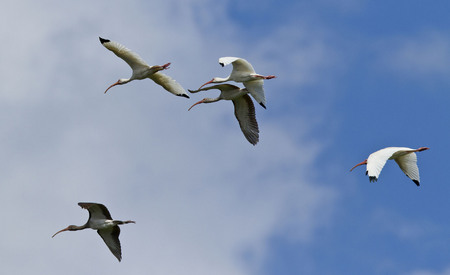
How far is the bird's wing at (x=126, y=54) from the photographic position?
104 ft

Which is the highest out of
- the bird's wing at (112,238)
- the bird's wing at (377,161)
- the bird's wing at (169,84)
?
the bird's wing at (169,84)

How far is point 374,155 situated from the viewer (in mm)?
30297

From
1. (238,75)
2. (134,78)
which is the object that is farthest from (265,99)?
(134,78)

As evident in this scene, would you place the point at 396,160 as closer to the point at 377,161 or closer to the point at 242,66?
the point at 377,161

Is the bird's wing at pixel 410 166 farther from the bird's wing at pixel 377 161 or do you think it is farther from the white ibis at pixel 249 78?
the white ibis at pixel 249 78

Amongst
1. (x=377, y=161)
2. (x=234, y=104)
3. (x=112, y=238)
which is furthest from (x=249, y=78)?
(x=112, y=238)

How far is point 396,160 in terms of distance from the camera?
3244 cm

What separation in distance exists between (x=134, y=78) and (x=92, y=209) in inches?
170

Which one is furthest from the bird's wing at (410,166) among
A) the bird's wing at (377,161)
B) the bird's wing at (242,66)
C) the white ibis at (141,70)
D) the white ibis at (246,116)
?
the white ibis at (141,70)

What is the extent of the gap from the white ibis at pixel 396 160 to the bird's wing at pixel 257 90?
3234 millimetres

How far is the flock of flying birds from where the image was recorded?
3069 cm

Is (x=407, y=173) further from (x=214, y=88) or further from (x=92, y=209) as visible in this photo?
(x=92, y=209)

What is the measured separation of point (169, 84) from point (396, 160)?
22.9ft

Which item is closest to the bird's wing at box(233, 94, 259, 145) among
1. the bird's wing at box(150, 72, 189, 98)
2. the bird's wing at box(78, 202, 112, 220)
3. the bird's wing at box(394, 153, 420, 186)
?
the bird's wing at box(150, 72, 189, 98)
